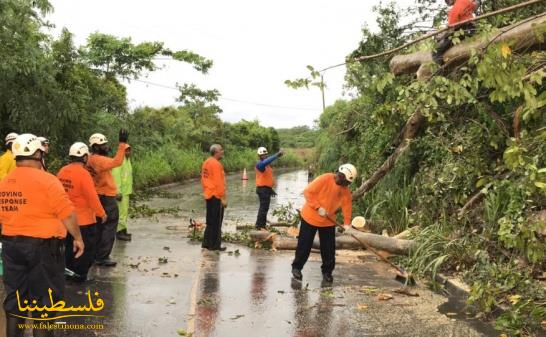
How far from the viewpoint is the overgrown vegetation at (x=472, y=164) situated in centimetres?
492

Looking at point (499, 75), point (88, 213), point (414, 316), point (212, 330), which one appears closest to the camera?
point (499, 75)

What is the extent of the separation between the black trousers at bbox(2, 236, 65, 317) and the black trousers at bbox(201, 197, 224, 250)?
5090mm

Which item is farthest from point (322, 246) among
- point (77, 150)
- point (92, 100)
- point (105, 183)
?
point (92, 100)

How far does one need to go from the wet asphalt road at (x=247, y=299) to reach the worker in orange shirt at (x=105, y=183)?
327 millimetres

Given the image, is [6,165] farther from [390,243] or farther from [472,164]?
[472,164]

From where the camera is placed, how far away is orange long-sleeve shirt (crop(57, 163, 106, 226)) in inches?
265

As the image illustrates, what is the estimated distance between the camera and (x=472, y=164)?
29.1 ft

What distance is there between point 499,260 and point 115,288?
4.95 meters

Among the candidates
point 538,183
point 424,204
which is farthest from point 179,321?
point 424,204

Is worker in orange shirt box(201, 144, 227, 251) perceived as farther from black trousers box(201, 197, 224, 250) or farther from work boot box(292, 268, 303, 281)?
work boot box(292, 268, 303, 281)

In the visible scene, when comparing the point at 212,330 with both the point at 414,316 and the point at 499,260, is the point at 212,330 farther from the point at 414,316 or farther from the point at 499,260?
the point at 499,260

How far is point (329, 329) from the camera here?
224 inches

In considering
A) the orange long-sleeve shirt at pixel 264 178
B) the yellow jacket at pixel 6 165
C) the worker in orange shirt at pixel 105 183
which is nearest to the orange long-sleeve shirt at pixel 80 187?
the yellow jacket at pixel 6 165

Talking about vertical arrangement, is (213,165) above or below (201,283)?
above
